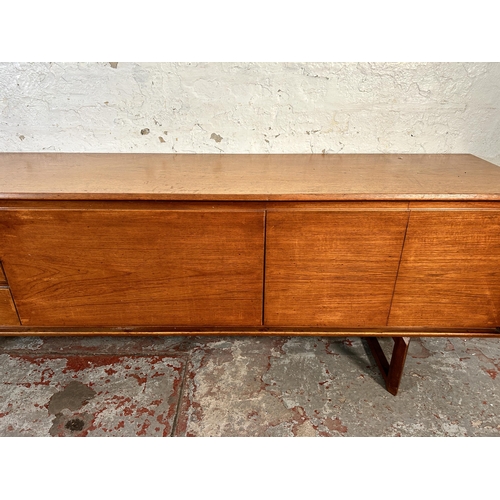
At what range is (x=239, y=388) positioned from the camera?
1.55 metres

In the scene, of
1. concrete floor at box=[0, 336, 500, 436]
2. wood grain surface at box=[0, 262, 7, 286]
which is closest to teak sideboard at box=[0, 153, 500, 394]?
wood grain surface at box=[0, 262, 7, 286]

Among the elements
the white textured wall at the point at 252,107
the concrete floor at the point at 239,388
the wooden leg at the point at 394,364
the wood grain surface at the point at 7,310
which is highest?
the white textured wall at the point at 252,107

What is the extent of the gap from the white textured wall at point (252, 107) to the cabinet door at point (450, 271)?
69 centimetres

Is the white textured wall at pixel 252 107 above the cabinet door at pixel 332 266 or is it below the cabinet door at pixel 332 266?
above

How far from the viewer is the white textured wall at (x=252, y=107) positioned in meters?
1.62

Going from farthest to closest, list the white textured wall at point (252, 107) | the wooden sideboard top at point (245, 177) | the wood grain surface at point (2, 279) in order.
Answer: the white textured wall at point (252, 107) < the wood grain surface at point (2, 279) < the wooden sideboard top at point (245, 177)

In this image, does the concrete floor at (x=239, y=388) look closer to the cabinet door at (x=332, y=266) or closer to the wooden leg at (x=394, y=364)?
the wooden leg at (x=394, y=364)

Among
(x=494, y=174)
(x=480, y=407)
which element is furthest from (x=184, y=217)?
(x=480, y=407)

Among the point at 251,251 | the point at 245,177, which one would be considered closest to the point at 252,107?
the point at 245,177

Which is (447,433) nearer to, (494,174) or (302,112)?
(494,174)

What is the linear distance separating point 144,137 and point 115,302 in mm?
812

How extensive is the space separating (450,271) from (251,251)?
2.25 feet

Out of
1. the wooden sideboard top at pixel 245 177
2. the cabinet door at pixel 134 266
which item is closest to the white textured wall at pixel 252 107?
the wooden sideboard top at pixel 245 177

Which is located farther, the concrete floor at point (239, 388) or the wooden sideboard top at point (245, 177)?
the concrete floor at point (239, 388)
